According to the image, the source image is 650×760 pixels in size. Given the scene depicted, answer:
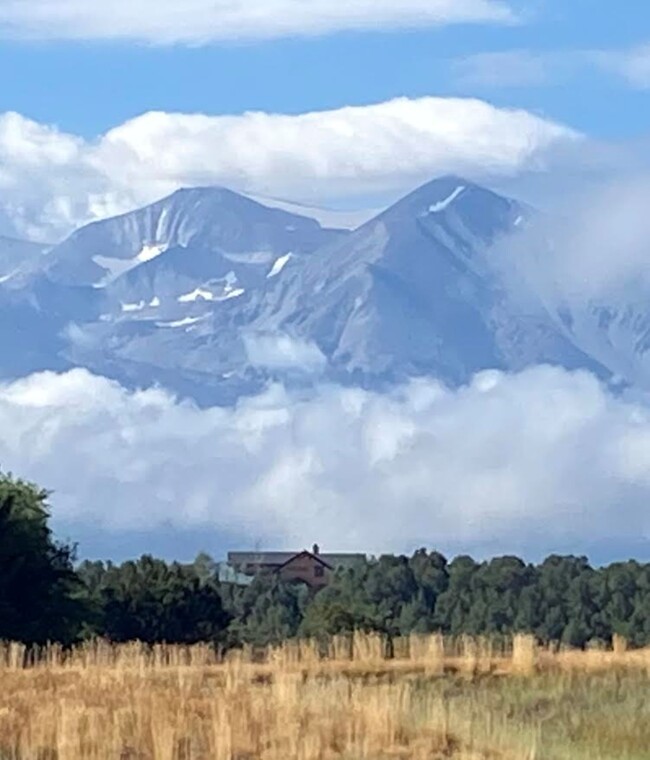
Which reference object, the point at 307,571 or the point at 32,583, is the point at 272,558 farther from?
the point at 32,583

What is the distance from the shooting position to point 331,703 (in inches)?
933

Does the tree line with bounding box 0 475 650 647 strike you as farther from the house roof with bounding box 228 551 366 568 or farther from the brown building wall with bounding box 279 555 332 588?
the house roof with bounding box 228 551 366 568

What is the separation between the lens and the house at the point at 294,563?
153 m

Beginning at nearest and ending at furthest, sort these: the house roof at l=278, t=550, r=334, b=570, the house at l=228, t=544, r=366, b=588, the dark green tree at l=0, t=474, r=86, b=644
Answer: the dark green tree at l=0, t=474, r=86, b=644 → the house at l=228, t=544, r=366, b=588 → the house roof at l=278, t=550, r=334, b=570

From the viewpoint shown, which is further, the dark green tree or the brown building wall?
the brown building wall

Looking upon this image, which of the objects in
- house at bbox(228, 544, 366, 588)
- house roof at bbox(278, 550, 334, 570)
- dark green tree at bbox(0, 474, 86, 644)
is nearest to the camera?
dark green tree at bbox(0, 474, 86, 644)

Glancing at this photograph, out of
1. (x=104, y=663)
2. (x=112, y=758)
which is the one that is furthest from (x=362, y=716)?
(x=104, y=663)

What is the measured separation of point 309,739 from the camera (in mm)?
20812

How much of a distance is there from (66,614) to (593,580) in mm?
52766

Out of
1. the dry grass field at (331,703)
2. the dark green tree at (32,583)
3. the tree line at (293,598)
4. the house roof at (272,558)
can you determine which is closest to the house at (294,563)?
the house roof at (272,558)

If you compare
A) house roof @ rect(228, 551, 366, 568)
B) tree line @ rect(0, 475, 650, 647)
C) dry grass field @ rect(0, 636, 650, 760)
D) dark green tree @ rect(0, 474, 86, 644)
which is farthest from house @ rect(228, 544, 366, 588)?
dry grass field @ rect(0, 636, 650, 760)

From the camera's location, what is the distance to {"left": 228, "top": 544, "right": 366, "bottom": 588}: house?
502 ft

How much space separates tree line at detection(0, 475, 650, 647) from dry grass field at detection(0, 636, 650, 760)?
632 inches

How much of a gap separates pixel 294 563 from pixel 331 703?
5784 inches
